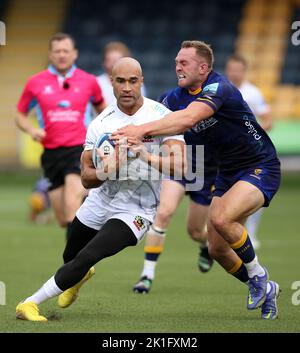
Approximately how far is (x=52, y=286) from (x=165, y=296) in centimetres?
213

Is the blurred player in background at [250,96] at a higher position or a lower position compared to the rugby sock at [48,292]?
higher

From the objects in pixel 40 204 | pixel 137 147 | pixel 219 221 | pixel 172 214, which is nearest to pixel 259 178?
pixel 219 221

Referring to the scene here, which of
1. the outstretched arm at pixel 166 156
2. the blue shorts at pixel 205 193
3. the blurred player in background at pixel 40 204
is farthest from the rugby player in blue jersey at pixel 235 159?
the blurred player in background at pixel 40 204

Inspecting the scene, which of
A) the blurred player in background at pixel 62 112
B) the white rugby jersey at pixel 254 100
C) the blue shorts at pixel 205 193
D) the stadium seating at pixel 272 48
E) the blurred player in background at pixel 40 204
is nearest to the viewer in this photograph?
the blue shorts at pixel 205 193

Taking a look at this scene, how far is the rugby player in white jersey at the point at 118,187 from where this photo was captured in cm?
740

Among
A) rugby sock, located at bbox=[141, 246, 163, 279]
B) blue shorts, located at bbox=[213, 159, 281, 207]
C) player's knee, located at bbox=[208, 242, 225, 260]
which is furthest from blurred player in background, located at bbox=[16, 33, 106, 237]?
blue shorts, located at bbox=[213, 159, 281, 207]

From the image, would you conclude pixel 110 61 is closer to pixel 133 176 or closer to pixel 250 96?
pixel 250 96

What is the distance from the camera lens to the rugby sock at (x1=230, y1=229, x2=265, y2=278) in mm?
8008

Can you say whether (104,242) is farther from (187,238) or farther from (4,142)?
(4,142)

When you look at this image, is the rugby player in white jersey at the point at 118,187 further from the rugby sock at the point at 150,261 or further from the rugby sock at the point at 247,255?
the rugby sock at the point at 150,261

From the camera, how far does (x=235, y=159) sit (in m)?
8.19

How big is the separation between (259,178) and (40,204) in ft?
29.3
